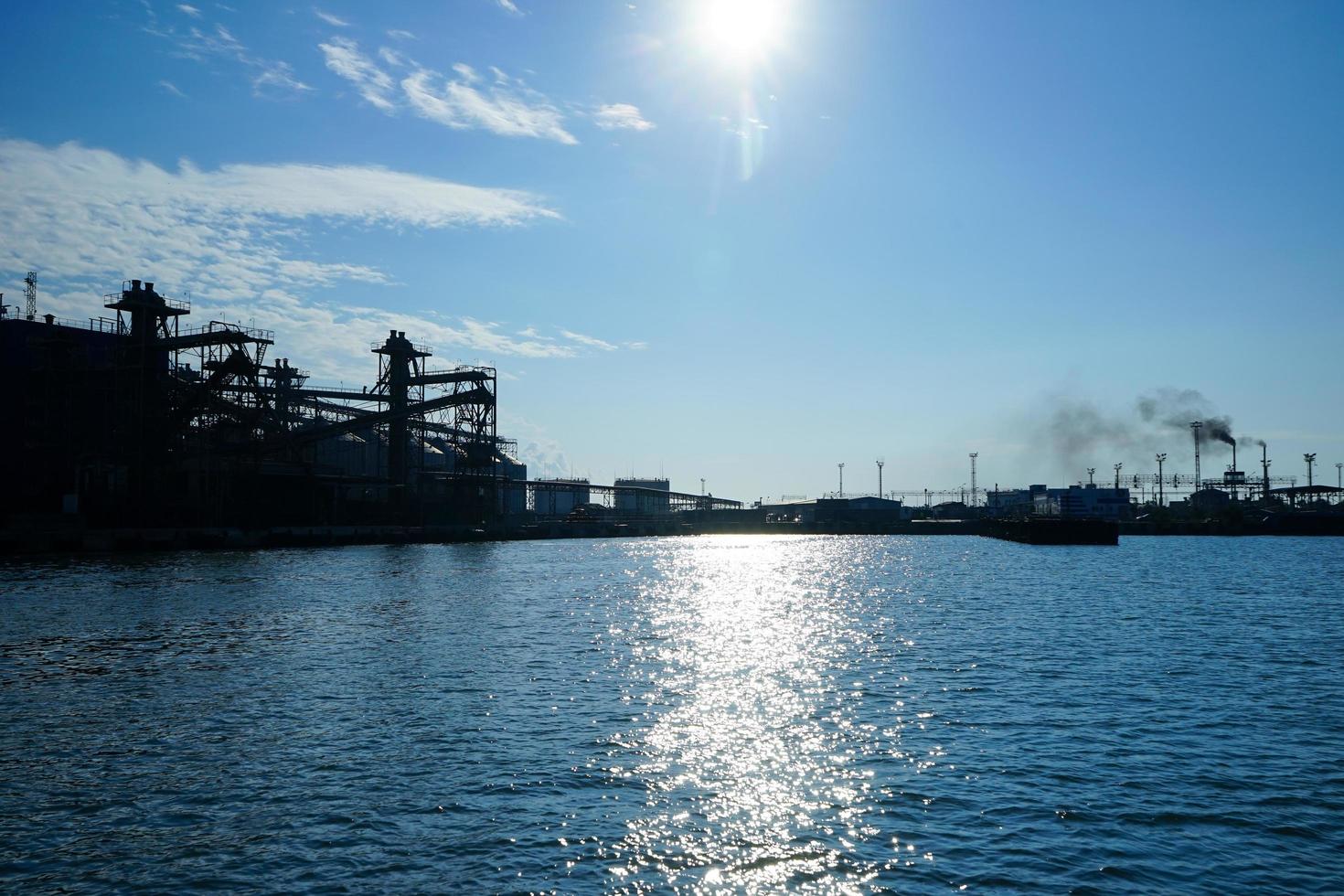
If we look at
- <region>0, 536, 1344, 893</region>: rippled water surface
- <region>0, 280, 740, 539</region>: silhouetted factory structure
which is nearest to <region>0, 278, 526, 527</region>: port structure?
<region>0, 280, 740, 539</region>: silhouetted factory structure

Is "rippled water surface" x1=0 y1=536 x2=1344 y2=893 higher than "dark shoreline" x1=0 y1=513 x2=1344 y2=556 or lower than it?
lower

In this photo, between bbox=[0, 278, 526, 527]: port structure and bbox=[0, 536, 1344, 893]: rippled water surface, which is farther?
bbox=[0, 278, 526, 527]: port structure

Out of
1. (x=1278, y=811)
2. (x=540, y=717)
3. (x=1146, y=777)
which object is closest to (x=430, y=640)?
(x=540, y=717)

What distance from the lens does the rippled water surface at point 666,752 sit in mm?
14188

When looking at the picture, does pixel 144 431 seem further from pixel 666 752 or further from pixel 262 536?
pixel 666 752

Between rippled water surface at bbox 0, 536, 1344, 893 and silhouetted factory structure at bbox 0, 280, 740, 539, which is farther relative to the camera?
silhouetted factory structure at bbox 0, 280, 740, 539

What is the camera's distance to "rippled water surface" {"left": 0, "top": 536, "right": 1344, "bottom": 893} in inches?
559

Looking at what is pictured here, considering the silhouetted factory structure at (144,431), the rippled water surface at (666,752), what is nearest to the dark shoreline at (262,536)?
the silhouetted factory structure at (144,431)

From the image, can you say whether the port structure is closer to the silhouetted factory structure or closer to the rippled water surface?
the silhouetted factory structure

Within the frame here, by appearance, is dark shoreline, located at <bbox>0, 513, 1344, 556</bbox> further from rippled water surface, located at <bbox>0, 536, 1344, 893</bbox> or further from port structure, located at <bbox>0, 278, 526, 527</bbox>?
rippled water surface, located at <bbox>0, 536, 1344, 893</bbox>

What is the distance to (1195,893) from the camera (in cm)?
1315

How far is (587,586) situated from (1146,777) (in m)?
51.0

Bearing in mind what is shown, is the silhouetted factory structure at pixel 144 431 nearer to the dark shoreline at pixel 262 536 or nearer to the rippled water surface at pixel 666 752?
the dark shoreline at pixel 262 536

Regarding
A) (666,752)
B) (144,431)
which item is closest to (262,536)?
(144,431)
